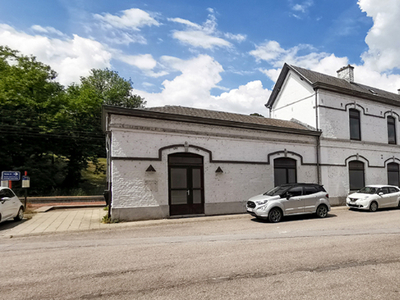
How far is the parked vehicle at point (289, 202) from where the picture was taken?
38.3 feet

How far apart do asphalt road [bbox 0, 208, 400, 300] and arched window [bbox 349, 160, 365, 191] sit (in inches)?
375

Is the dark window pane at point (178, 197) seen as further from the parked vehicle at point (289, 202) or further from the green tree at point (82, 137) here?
the green tree at point (82, 137)

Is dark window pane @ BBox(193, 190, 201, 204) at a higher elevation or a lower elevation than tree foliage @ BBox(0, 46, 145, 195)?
lower

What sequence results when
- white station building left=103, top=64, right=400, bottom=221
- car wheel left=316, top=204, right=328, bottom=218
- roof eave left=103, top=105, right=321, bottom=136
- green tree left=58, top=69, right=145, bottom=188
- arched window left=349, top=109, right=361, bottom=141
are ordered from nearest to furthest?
roof eave left=103, top=105, right=321, bottom=136
white station building left=103, top=64, right=400, bottom=221
car wheel left=316, top=204, right=328, bottom=218
arched window left=349, top=109, right=361, bottom=141
green tree left=58, top=69, right=145, bottom=188

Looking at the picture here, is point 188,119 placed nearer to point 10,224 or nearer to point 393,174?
point 10,224

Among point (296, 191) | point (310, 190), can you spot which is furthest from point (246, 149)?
point (310, 190)

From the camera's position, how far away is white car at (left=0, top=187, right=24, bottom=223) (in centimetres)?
1045

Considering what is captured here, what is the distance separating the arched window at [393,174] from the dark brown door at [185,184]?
15.9 m

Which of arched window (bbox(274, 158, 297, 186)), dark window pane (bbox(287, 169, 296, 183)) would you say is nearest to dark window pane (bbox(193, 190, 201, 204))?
arched window (bbox(274, 158, 297, 186))

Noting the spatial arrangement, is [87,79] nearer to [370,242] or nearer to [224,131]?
[224,131]

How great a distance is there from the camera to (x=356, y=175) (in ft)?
61.6

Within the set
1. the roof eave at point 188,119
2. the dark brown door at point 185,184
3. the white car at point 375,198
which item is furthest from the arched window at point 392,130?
the dark brown door at point 185,184

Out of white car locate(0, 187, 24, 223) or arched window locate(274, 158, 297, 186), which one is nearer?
white car locate(0, 187, 24, 223)

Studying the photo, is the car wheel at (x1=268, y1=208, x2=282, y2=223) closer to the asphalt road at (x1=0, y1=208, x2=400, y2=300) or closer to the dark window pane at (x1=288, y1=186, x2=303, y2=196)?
the dark window pane at (x1=288, y1=186, x2=303, y2=196)
